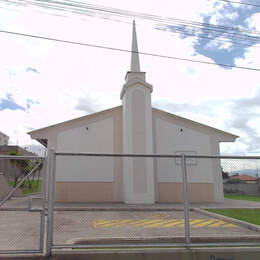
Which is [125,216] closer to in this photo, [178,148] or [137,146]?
[137,146]

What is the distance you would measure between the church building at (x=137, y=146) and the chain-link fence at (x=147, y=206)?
0.21 feet

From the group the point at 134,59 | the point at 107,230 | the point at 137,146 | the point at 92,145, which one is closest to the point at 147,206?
the point at 137,146

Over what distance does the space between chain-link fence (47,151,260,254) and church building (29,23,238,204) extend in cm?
6

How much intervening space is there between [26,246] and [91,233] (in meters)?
1.88

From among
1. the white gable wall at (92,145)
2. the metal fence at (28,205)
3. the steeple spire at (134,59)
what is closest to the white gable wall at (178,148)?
the white gable wall at (92,145)

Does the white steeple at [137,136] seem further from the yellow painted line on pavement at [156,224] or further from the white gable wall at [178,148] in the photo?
the yellow painted line on pavement at [156,224]

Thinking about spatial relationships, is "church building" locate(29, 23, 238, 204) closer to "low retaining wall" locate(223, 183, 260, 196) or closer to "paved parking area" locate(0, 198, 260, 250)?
"paved parking area" locate(0, 198, 260, 250)

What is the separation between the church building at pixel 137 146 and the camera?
1402cm

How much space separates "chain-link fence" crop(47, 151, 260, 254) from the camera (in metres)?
5.52

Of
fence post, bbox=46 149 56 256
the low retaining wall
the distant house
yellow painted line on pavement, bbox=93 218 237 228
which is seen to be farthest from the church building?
fence post, bbox=46 149 56 256

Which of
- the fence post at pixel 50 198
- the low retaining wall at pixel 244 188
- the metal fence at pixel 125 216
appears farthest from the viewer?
the low retaining wall at pixel 244 188

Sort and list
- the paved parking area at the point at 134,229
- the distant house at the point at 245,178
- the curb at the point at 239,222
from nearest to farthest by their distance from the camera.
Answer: the distant house at the point at 245,178
the paved parking area at the point at 134,229
the curb at the point at 239,222

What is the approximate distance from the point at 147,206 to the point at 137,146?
3.56m

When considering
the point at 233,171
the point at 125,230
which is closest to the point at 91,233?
the point at 125,230
